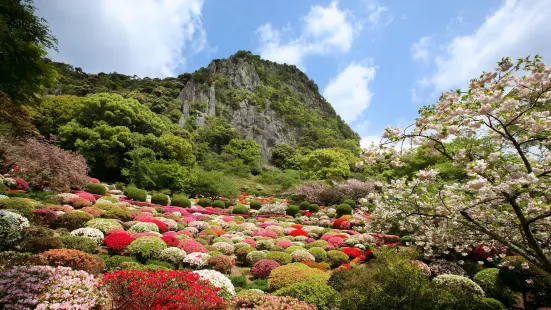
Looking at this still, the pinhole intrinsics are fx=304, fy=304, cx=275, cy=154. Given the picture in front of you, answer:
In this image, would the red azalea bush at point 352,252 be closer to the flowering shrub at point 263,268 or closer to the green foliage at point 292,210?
the flowering shrub at point 263,268

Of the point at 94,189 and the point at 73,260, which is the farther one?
the point at 94,189

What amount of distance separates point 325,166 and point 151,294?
4009 centimetres

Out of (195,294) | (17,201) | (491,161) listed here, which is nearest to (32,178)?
(17,201)

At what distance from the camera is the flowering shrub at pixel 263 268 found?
37.2 ft

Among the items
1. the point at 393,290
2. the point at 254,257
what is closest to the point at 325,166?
the point at 254,257

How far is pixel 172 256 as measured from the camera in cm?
1123

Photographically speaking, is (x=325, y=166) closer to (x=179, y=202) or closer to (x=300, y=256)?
(x=179, y=202)

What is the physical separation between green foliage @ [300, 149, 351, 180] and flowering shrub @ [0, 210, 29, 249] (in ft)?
109

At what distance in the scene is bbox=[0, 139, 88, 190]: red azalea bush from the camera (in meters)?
19.0

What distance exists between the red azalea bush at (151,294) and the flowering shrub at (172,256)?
5.16 m

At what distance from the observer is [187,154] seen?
36.4 m

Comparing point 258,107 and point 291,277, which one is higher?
point 258,107

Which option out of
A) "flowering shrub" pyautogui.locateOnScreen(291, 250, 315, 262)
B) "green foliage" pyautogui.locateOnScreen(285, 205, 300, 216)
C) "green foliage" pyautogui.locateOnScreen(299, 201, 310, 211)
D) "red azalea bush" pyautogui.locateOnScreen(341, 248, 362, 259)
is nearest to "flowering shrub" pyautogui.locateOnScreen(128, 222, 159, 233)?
"flowering shrub" pyautogui.locateOnScreen(291, 250, 315, 262)

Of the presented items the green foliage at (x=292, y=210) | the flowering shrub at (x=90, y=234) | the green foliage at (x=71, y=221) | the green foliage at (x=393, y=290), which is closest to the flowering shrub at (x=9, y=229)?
the flowering shrub at (x=90, y=234)
